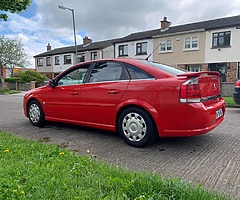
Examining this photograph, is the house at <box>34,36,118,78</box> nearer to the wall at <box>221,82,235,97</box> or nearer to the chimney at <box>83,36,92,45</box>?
the chimney at <box>83,36,92,45</box>

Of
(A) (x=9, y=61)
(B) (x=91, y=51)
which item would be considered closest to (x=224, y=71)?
(B) (x=91, y=51)

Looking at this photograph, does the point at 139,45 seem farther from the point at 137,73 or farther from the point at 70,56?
the point at 137,73

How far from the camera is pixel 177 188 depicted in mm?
2107

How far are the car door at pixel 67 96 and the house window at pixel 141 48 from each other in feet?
67.3

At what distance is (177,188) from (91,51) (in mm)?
30321

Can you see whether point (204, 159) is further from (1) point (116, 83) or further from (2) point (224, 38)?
(2) point (224, 38)

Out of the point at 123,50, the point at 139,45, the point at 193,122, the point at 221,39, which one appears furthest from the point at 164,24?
the point at 193,122

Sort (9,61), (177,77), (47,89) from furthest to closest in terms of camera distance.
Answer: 1. (9,61)
2. (47,89)
3. (177,77)

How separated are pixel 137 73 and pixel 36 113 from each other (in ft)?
9.74

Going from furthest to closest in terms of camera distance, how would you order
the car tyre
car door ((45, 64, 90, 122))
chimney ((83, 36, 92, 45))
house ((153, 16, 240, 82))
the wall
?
chimney ((83, 36, 92, 45)), house ((153, 16, 240, 82)), the wall, the car tyre, car door ((45, 64, 90, 122))

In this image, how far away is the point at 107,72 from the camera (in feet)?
14.0

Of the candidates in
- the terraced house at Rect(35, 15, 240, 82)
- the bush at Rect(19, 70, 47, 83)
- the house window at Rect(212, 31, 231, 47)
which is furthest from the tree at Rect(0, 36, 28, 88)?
the house window at Rect(212, 31, 231, 47)

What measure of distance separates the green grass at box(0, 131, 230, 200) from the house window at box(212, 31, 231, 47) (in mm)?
20056

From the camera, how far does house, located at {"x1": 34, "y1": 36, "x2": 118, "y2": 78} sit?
99.3 ft
